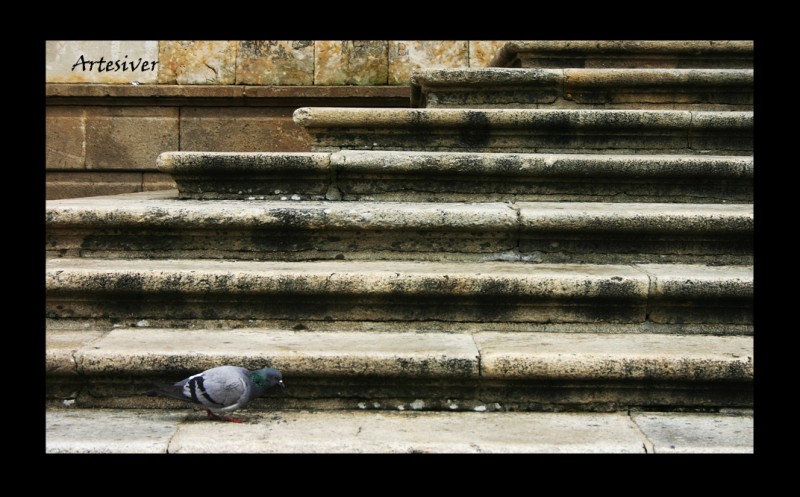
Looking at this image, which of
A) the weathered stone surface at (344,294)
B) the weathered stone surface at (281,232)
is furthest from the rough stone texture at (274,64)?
the weathered stone surface at (344,294)

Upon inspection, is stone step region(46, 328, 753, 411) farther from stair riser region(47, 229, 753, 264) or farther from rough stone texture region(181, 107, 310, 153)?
rough stone texture region(181, 107, 310, 153)

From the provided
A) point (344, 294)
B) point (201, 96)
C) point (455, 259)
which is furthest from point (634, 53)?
point (201, 96)

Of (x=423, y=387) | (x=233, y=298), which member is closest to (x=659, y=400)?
(x=423, y=387)

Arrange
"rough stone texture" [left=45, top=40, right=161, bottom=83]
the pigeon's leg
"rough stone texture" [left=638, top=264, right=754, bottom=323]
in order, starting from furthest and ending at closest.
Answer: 1. "rough stone texture" [left=45, top=40, right=161, bottom=83]
2. "rough stone texture" [left=638, top=264, right=754, bottom=323]
3. the pigeon's leg

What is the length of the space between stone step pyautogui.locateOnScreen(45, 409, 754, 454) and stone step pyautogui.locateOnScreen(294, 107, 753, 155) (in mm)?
1904

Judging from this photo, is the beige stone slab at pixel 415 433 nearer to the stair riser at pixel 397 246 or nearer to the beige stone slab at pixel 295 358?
the beige stone slab at pixel 295 358

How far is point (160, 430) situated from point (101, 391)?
42cm

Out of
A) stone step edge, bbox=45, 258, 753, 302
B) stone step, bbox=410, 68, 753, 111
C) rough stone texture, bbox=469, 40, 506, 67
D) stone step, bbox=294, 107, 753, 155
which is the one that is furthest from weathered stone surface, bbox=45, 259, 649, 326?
rough stone texture, bbox=469, 40, 506, 67

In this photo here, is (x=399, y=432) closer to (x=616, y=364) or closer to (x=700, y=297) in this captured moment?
(x=616, y=364)

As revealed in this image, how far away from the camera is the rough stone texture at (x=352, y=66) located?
6270 mm

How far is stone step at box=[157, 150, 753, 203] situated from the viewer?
162 inches

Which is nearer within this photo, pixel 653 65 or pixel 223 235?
pixel 223 235

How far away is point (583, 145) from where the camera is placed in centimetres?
450

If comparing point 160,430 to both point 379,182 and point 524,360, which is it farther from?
point 379,182
